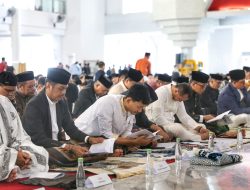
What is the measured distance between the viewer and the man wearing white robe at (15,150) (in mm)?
3738

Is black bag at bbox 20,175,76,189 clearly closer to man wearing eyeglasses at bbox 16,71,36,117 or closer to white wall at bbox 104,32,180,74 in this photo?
man wearing eyeglasses at bbox 16,71,36,117

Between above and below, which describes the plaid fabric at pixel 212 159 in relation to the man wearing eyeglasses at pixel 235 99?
below

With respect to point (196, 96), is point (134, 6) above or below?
above

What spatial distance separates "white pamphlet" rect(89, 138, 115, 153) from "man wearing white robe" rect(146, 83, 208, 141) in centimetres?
158

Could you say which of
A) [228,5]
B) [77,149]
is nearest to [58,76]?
[77,149]

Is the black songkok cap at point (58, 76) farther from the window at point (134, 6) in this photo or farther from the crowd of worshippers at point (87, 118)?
the window at point (134, 6)

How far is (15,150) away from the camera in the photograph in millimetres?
3830

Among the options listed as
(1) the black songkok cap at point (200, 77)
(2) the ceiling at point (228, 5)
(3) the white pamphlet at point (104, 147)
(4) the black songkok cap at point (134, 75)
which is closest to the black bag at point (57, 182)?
(3) the white pamphlet at point (104, 147)

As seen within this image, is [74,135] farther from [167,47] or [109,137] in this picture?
[167,47]

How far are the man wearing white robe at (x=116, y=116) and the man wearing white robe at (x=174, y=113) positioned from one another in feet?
3.26

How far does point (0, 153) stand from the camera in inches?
147

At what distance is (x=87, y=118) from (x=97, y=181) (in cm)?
156

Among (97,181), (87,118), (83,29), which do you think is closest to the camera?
(97,181)

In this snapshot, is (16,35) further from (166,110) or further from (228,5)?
(166,110)
